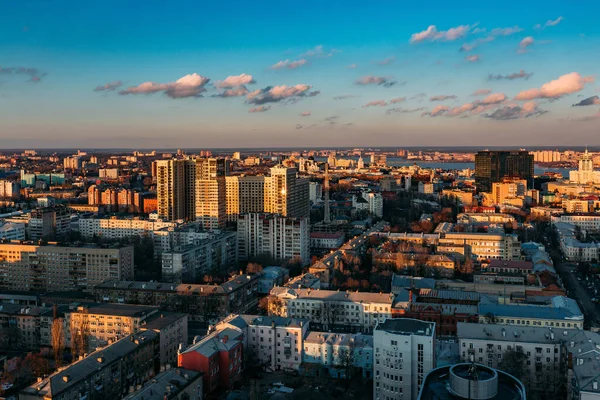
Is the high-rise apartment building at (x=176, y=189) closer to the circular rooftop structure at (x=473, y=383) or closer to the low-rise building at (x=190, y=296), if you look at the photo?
the low-rise building at (x=190, y=296)

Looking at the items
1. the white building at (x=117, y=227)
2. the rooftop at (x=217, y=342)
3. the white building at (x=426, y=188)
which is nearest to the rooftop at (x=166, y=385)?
the rooftop at (x=217, y=342)

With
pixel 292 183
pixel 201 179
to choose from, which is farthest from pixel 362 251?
pixel 201 179

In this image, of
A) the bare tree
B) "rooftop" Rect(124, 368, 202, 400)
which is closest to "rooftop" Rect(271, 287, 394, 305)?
the bare tree

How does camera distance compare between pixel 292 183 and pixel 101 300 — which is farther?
pixel 292 183

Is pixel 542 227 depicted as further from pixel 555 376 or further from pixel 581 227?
pixel 555 376

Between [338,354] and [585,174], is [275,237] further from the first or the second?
[585,174]

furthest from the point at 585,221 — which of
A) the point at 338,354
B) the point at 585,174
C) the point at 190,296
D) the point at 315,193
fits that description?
the point at 585,174
